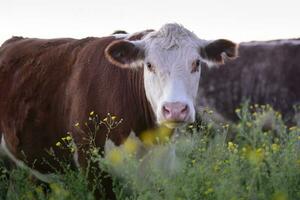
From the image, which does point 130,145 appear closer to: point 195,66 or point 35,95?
point 195,66

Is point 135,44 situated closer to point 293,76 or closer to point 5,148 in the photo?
point 5,148

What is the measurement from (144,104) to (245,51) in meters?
3.94

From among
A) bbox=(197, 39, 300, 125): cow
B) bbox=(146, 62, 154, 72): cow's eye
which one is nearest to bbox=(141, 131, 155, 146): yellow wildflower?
bbox=(146, 62, 154, 72): cow's eye

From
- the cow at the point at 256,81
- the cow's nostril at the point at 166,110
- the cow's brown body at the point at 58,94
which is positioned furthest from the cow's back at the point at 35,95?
the cow at the point at 256,81

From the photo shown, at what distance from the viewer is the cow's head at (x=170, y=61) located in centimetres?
613

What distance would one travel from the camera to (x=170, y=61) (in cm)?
650

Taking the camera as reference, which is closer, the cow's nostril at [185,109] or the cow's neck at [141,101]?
the cow's nostril at [185,109]

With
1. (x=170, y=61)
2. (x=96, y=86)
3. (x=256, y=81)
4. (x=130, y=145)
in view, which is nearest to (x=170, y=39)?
(x=170, y=61)

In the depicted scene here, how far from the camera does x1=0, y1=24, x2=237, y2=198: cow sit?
647 centimetres

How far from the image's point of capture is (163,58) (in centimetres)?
653

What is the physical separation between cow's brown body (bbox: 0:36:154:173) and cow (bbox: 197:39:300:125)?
8.61 feet

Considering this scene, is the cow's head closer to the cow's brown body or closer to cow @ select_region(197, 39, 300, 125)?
the cow's brown body

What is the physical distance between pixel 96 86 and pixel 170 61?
819 millimetres

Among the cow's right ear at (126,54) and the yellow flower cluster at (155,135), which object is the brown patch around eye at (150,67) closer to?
the cow's right ear at (126,54)
